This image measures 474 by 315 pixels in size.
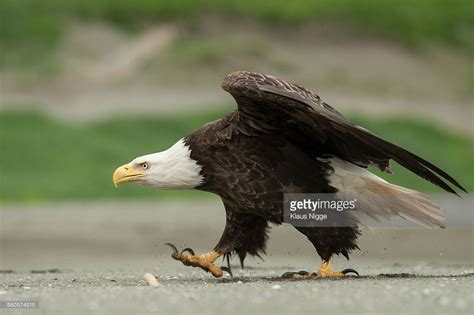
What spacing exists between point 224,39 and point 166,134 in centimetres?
443

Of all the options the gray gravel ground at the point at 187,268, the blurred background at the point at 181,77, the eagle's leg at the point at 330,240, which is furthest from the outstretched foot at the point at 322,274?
the blurred background at the point at 181,77

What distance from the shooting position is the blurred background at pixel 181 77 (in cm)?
1641

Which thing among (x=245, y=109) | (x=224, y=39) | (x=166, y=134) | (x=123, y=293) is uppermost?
(x=224, y=39)

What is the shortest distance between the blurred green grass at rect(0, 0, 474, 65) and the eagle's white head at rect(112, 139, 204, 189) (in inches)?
604

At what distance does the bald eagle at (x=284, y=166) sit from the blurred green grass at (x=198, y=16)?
15644mm

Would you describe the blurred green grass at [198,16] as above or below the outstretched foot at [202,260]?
above

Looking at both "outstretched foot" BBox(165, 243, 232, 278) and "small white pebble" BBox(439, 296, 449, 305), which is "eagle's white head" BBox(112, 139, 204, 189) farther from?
"small white pebble" BBox(439, 296, 449, 305)

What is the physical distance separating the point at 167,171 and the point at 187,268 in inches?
73.9

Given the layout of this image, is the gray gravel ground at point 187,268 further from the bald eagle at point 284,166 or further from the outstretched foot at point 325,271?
the bald eagle at point 284,166

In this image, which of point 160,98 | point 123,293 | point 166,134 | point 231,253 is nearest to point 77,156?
point 166,134

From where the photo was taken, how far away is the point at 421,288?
20.2 feet

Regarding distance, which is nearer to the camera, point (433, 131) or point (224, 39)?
point (433, 131)

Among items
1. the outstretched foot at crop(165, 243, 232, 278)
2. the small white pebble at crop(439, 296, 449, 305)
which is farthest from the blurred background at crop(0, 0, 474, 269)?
the small white pebble at crop(439, 296, 449, 305)

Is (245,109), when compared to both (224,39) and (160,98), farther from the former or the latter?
(224,39)
